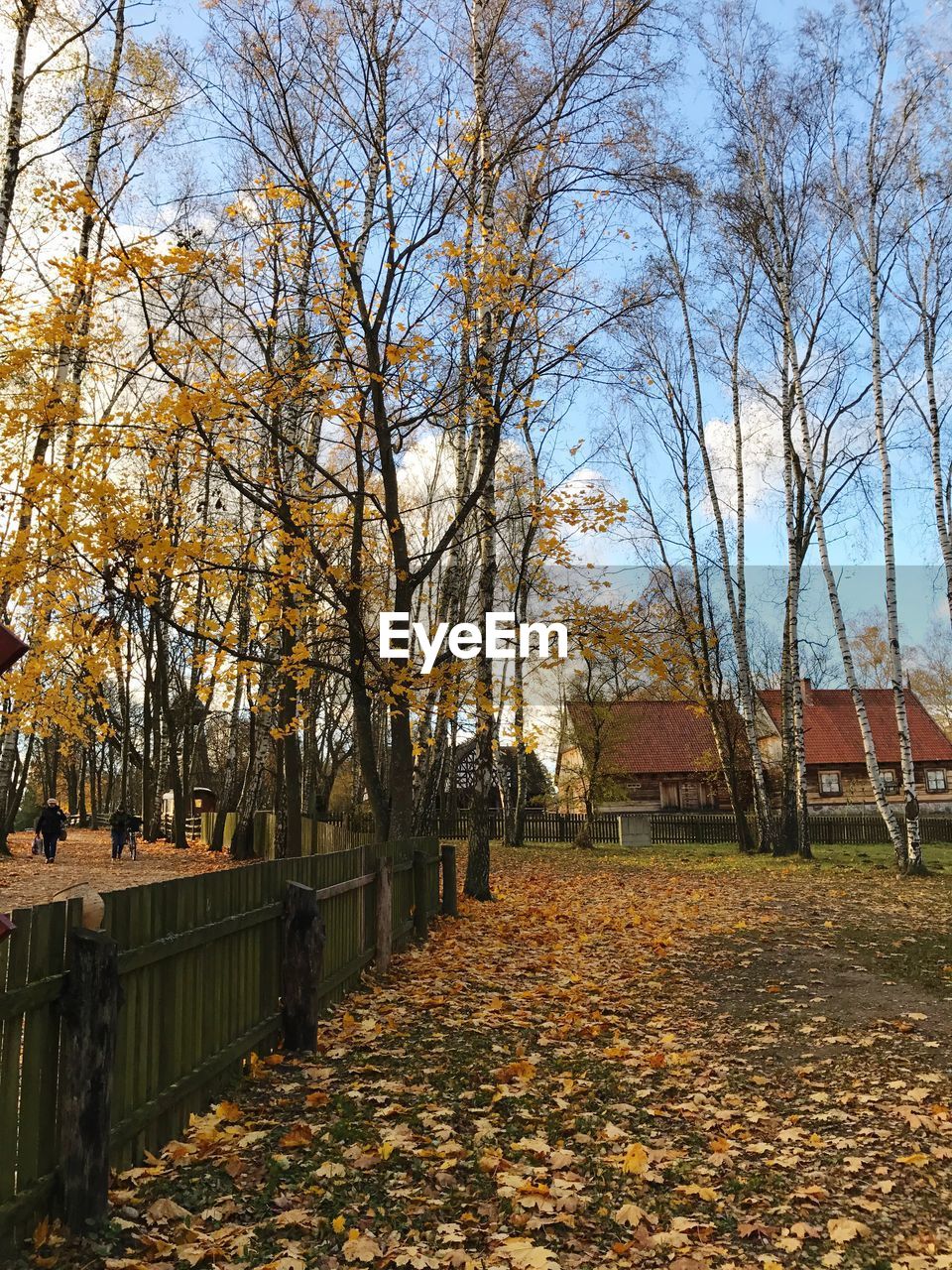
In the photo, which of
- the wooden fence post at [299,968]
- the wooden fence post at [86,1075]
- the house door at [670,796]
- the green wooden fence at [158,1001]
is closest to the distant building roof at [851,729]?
the house door at [670,796]

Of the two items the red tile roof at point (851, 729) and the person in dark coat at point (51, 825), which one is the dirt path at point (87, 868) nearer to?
the person in dark coat at point (51, 825)

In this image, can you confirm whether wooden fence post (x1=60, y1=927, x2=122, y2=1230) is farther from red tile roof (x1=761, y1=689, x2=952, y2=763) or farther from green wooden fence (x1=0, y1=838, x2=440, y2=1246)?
red tile roof (x1=761, y1=689, x2=952, y2=763)

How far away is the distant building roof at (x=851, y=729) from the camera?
1898 inches

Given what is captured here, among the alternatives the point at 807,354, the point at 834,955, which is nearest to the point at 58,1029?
the point at 834,955

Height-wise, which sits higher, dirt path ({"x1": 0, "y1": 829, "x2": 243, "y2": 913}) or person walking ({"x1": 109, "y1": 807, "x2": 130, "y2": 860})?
person walking ({"x1": 109, "y1": 807, "x2": 130, "y2": 860})

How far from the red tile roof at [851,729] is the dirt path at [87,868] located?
31.7 metres

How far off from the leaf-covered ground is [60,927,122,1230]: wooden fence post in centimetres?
16

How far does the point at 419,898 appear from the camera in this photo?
37.4 ft

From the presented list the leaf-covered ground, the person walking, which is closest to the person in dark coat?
the person walking

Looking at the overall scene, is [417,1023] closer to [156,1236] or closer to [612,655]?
[156,1236]

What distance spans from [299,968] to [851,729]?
155ft

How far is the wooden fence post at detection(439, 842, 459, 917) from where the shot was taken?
1302cm

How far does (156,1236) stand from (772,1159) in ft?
9.62

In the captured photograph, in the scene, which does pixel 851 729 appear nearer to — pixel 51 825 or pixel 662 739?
pixel 662 739
